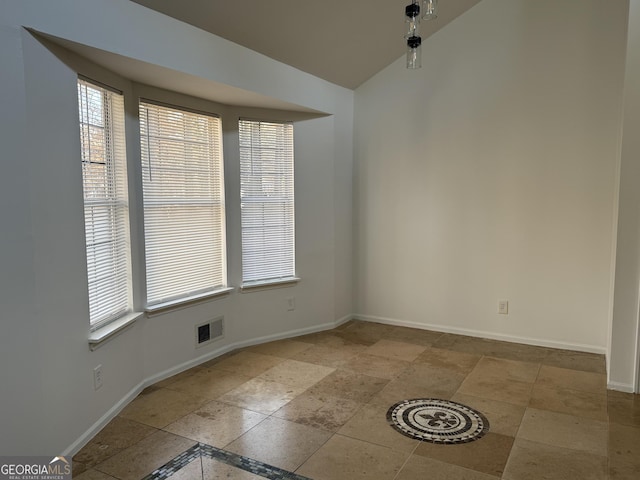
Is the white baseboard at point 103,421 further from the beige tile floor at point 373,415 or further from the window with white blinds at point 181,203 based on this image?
the window with white blinds at point 181,203

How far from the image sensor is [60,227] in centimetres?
239

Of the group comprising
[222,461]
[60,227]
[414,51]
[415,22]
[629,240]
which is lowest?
[222,461]

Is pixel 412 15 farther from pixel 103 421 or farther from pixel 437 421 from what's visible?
pixel 103 421

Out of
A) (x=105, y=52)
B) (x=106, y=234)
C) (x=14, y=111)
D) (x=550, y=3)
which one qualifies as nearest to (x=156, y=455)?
(x=106, y=234)

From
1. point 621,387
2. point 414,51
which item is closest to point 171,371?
point 414,51

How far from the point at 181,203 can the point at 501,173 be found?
277 cm

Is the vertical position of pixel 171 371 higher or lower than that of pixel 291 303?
lower

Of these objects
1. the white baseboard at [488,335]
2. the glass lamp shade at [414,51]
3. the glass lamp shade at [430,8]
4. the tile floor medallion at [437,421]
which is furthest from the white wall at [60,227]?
the white baseboard at [488,335]

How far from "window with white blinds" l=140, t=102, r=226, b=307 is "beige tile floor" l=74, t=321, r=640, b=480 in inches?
28.2

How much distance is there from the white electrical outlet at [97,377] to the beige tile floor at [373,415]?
269 millimetres

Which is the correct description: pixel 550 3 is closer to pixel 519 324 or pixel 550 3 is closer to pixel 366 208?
pixel 366 208

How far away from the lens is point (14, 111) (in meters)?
2.09

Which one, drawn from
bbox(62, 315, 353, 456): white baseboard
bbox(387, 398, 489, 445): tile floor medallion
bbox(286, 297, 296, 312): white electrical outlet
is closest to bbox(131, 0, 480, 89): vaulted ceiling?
bbox(286, 297, 296, 312): white electrical outlet

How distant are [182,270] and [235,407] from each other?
1.20 metres
